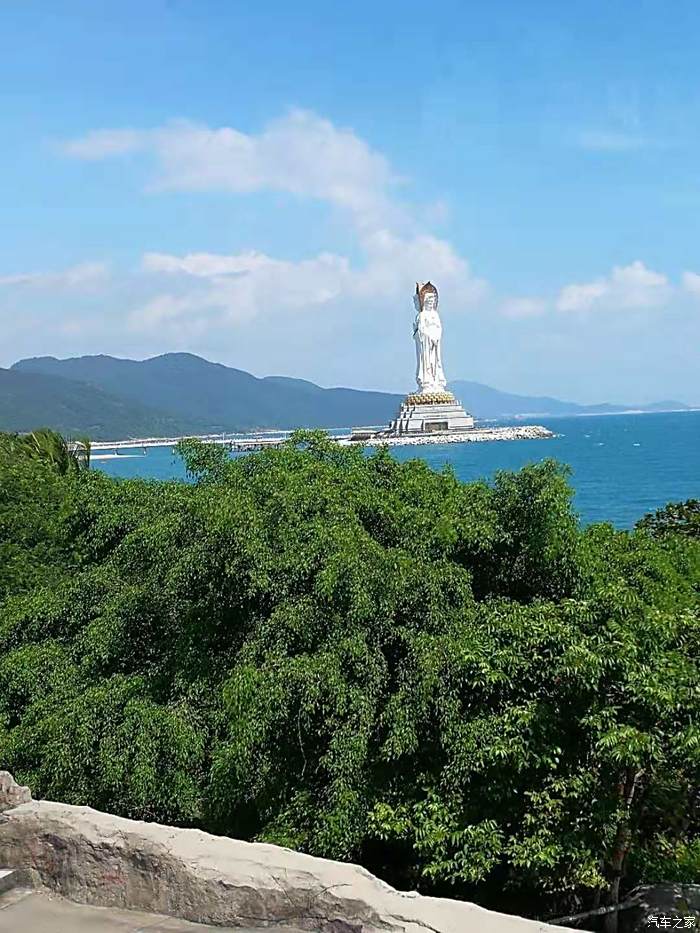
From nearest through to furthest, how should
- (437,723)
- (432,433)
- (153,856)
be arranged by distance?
(153,856) < (437,723) < (432,433)

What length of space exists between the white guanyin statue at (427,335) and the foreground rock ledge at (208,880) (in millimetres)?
77925

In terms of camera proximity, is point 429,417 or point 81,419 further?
point 81,419

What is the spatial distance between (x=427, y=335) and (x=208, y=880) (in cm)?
7915

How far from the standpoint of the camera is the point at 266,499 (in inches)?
309

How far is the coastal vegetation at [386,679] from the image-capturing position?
558 centimetres

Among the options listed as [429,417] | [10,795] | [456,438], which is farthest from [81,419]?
[10,795]

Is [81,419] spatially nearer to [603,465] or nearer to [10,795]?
[603,465]

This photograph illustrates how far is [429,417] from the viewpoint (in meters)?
84.2

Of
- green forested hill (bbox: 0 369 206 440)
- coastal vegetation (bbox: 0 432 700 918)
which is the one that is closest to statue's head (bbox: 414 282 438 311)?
coastal vegetation (bbox: 0 432 700 918)

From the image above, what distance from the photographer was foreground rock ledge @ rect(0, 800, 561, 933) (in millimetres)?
3777

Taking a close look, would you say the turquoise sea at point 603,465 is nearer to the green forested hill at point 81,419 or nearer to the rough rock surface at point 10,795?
the rough rock surface at point 10,795

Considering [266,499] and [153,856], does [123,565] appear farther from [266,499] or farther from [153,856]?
[153,856]

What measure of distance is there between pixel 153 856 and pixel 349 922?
97 cm

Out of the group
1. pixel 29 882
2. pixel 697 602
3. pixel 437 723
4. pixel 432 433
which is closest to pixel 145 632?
pixel 437 723
